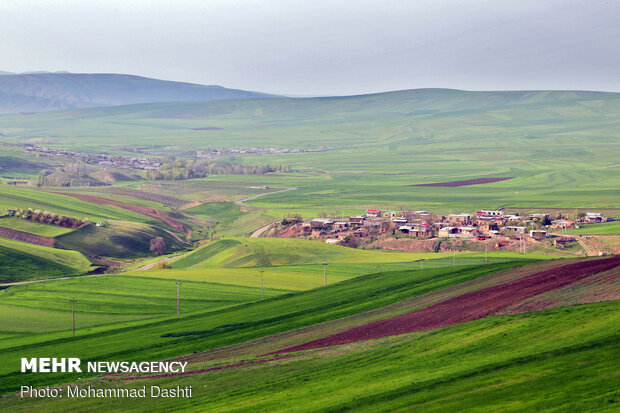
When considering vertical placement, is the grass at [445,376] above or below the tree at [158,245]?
above

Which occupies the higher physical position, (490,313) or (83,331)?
(490,313)

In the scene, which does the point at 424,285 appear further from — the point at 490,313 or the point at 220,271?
the point at 220,271

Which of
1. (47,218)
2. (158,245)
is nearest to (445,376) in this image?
(158,245)

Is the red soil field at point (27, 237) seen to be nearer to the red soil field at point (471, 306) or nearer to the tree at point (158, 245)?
the tree at point (158, 245)

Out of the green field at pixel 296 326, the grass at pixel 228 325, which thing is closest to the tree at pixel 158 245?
the green field at pixel 296 326

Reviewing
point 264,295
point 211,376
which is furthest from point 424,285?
point 211,376

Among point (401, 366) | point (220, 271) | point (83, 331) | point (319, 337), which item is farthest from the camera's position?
point (220, 271)
